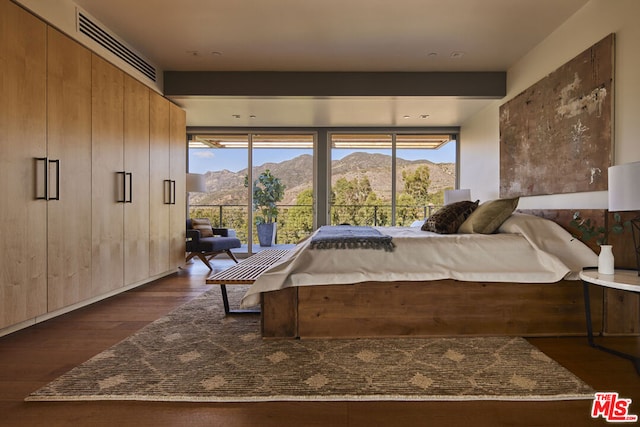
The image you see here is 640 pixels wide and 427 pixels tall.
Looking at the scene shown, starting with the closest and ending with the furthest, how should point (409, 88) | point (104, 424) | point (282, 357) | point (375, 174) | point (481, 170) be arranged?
point (104, 424), point (282, 357), point (409, 88), point (481, 170), point (375, 174)

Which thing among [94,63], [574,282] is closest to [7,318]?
[94,63]

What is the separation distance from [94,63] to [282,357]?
319 cm

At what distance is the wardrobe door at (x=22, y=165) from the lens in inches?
92.4

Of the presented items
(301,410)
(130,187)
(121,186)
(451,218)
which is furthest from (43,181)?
(451,218)

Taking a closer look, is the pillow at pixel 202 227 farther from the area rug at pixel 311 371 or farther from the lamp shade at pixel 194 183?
the area rug at pixel 311 371

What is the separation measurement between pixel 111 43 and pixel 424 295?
383 cm

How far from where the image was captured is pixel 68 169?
2.91 meters

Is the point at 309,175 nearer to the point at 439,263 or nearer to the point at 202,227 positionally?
the point at 202,227

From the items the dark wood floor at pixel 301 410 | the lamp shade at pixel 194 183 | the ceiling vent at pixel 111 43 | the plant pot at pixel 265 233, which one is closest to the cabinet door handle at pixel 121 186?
the ceiling vent at pixel 111 43

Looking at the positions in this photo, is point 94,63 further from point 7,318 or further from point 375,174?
point 375,174

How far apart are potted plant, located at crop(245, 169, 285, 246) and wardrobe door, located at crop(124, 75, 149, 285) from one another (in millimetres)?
2715

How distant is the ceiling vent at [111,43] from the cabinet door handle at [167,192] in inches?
50.5

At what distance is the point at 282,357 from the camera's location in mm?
2051

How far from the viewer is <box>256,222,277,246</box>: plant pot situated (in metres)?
6.69
